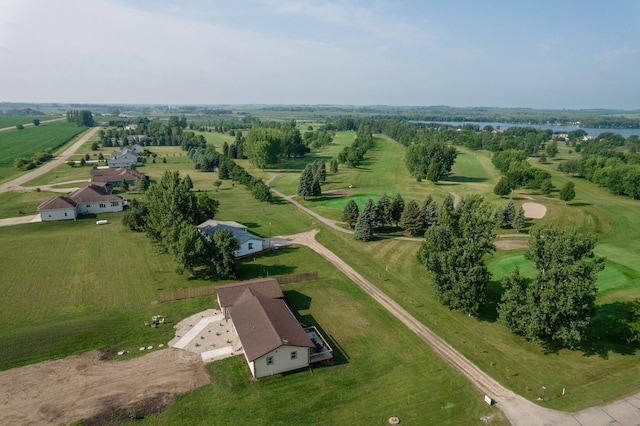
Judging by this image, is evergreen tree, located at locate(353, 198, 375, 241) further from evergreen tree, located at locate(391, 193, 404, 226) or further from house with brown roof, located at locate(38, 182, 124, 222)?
house with brown roof, located at locate(38, 182, 124, 222)

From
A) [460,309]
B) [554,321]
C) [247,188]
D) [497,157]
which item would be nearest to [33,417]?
[460,309]

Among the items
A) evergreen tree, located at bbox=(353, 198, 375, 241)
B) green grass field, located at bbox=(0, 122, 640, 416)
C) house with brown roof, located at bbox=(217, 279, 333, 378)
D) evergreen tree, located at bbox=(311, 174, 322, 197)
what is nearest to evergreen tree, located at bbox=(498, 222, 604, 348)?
green grass field, located at bbox=(0, 122, 640, 416)

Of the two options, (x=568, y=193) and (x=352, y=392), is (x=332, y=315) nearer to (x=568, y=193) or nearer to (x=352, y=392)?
(x=352, y=392)

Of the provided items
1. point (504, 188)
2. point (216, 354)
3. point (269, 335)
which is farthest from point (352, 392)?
point (504, 188)

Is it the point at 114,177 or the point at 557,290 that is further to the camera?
the point at 114,177

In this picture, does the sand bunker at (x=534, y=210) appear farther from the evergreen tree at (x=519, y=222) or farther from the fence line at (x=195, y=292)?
the fence line at (x=195, y=292)

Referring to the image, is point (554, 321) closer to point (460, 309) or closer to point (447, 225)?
point (460, 309)
